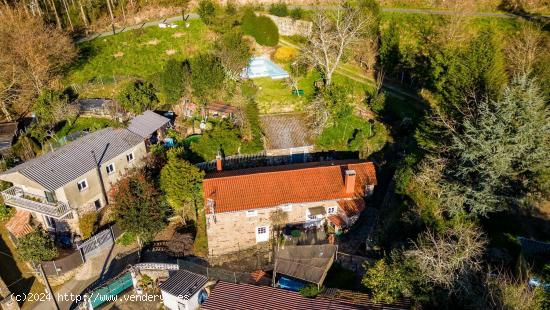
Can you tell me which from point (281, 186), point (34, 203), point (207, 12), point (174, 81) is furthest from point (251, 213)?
point (207, 12)

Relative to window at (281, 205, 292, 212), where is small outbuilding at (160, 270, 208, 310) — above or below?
below

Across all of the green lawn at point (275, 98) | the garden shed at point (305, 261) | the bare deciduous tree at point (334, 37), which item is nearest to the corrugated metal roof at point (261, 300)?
the garden shed at point (305, 261)

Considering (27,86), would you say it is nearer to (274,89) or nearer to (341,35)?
(274,89)

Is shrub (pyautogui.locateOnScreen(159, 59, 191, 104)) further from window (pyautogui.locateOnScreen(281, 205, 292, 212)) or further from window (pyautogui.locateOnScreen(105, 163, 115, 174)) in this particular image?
window (pyautogui.locateOnScreen(281, 205, 292, 212))

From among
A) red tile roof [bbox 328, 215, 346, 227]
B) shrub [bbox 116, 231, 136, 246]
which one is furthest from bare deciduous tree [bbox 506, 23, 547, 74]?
shrub [bbox 116, 231, 136, 246]

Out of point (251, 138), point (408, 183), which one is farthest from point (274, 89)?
point (408, 183)

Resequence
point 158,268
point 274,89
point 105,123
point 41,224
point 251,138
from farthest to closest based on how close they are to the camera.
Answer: point 274,89 → point 105,123 → point 251,138 → point 41,224 → point 158,268

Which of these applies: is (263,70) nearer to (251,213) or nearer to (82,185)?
(251,213)
